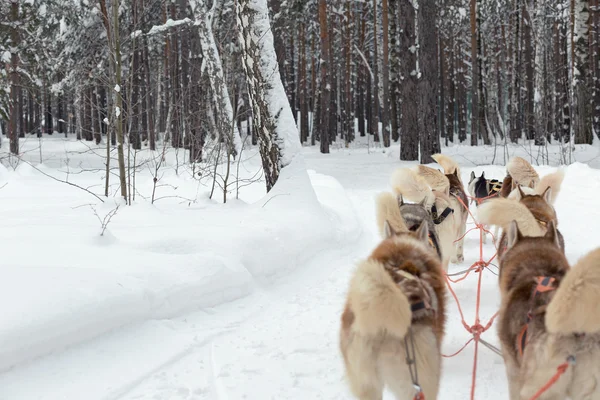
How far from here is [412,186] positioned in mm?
4988

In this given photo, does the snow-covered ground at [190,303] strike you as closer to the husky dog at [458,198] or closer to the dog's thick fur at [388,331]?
the husky dog at [458,198]

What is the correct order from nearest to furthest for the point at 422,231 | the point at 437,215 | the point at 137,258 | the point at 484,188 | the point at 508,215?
the point at 508,215 → the point at 422,231 → the point at 137,258 → the point at 437,215 → the point at 484,188

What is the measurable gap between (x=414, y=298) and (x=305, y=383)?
120cm

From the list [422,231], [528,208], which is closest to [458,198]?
[528,208]

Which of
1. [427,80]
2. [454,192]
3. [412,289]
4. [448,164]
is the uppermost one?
[427,80]

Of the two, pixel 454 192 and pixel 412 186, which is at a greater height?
pixel 412 186

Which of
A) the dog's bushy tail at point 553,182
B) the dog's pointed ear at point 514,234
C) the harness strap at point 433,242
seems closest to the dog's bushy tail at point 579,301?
the dog's pointed ear at point 514,234

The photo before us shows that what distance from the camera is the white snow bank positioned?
3409 millimetres

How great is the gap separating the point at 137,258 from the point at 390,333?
10.3 ft

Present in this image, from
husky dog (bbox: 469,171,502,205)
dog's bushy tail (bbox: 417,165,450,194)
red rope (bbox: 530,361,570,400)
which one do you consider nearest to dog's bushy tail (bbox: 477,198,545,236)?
red rope (bbox: 530,361,570,400)

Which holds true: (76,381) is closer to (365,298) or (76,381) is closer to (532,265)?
(365,298)

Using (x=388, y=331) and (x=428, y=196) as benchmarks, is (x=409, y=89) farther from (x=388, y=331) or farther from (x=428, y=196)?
(x=388, y=331)

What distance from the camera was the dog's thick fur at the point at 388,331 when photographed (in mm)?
2139

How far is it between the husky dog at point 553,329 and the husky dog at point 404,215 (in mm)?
1124
